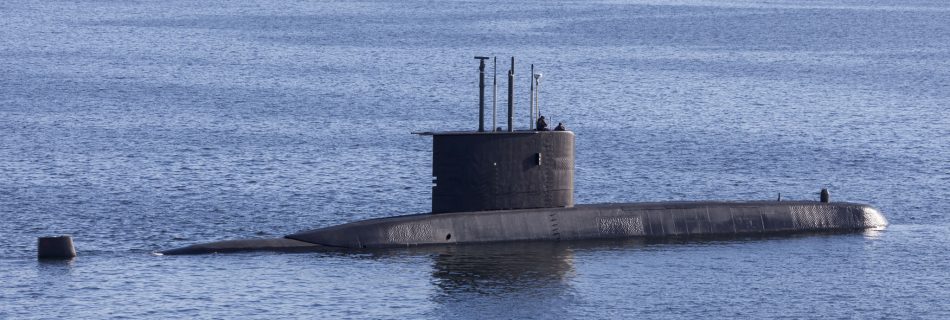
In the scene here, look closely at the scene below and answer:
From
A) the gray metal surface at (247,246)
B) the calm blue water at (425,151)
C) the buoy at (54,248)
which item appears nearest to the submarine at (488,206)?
the gray metal surface at (247,246)

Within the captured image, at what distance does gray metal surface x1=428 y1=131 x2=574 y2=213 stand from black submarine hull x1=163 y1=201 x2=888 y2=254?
1.27 ft

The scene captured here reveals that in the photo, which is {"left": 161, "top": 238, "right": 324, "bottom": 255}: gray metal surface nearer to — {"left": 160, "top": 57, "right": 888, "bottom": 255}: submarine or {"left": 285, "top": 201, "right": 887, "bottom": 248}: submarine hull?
{"left": 160, "top": 57, "right": 888, "bottom": 255}: submarine

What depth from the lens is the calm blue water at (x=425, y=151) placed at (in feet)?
123

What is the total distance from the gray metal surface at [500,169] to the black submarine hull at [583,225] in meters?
0.39

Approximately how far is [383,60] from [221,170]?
175 ft

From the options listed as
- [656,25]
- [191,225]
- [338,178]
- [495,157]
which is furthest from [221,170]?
[656,25]

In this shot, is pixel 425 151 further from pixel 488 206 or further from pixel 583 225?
pixel 488 206

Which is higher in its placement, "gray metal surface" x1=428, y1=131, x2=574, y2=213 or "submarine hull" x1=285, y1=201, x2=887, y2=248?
"gray metal surface" x1=428, y1=131, x2=574, y2=213

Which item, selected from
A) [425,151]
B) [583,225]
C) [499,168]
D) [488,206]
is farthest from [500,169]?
[425,151]

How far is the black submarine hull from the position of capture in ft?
134

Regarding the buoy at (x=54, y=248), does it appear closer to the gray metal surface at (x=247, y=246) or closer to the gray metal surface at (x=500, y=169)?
the gray metal surface at (x=247, y=246)

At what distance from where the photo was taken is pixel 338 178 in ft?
201

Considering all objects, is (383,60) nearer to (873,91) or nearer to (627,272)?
(873,91)

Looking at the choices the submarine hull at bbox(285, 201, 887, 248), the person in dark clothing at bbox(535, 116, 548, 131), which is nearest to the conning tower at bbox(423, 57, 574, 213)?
the person in dark clothing at bbox(535, 116, 548, 131)
